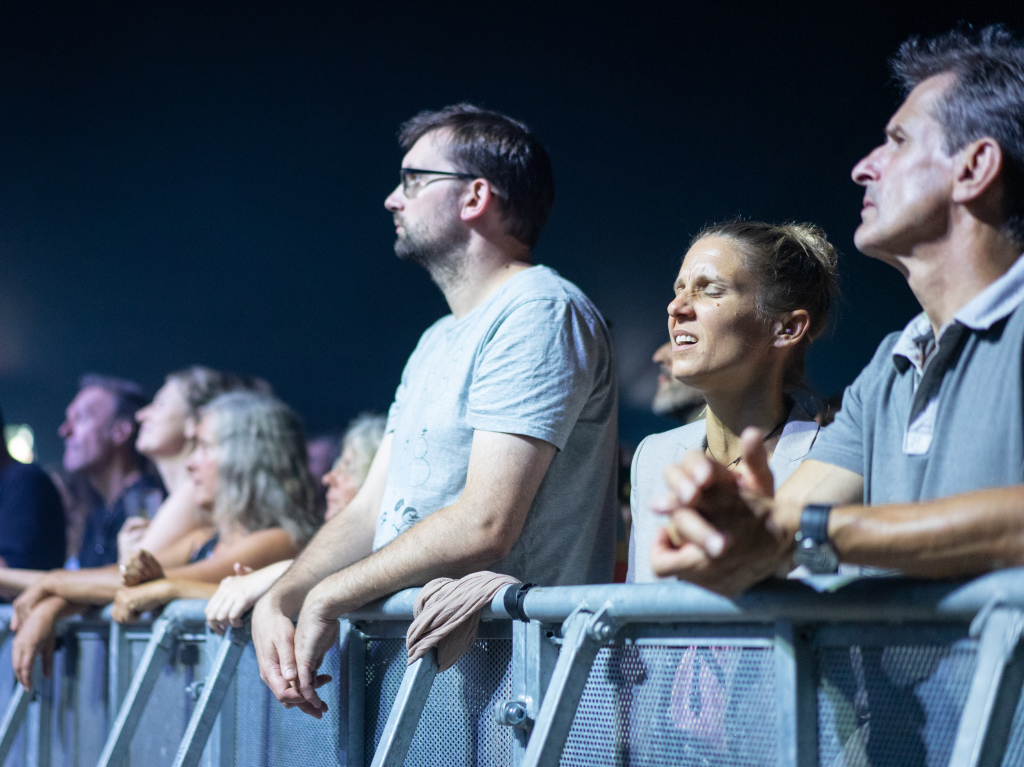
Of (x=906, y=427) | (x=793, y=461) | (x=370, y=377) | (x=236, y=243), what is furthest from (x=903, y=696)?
(x=236, y=243)

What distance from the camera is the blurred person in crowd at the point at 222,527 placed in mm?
2771

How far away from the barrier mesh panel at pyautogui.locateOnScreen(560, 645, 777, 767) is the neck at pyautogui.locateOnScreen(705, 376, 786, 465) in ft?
2.46

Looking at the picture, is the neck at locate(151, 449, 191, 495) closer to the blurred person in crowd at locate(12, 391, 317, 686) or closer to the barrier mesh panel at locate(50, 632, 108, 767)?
the blurred person in crowd at locate(12, 391, 317, 686)

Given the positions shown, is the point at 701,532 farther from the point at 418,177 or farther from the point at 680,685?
the point at 418,177

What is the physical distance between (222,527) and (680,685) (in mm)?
2462

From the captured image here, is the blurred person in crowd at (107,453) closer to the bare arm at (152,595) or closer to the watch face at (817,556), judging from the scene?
the bare arm at (152,595)

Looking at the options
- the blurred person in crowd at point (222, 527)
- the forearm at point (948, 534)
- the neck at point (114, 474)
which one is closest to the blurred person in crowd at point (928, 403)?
the forearm at point (948, 534)

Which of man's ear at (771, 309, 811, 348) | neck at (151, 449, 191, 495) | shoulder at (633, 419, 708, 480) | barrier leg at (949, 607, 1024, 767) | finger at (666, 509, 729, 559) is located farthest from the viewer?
neck at (151, 449, 191, 495)

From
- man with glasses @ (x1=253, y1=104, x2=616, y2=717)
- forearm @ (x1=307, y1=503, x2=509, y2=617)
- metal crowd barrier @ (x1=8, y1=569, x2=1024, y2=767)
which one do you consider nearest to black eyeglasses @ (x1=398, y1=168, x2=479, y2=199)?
man with glasses @ (x1=253, y1=104, x2=616, y2=717)

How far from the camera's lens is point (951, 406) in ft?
4.25

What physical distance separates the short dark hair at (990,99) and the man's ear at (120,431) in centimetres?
441

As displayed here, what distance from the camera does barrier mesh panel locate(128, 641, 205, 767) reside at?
2537 mm

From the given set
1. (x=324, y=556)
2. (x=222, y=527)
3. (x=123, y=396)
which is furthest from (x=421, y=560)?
(x=123, y=396)

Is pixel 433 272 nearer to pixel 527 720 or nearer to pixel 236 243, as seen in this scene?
pixel 527 720
